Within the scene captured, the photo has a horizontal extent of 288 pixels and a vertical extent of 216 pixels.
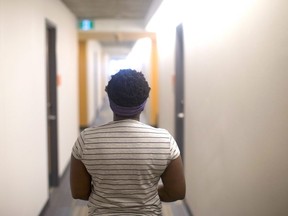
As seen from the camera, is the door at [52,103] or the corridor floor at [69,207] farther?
the door at [52,103]

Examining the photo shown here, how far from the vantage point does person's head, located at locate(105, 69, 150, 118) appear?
1185mm

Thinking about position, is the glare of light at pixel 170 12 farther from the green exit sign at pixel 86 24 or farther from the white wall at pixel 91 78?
the white wall at pixel 91 78

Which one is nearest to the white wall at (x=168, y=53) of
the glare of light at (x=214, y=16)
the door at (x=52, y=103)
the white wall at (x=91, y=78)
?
the glare of light at (x=214, y=16)

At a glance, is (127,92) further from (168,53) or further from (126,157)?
(168,53)

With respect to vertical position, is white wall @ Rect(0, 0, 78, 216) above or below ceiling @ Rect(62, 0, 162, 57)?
below

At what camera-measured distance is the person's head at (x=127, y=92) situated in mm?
1185

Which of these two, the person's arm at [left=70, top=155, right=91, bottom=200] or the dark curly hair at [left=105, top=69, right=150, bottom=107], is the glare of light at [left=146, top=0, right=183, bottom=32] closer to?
the dark curly hair at [left=105, top=69, right=150, bottom=107]

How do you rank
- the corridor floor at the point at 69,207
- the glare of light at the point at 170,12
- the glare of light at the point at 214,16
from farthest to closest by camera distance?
1. the glare of light at the point at 170,12
2. the corridor floor at the point at 69,207
3. the glare of light at the point at 214,16

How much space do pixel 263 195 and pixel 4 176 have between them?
5.01ft

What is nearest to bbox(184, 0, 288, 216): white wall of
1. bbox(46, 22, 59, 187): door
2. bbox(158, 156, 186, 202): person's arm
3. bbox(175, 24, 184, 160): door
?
bbox(158, 156, 186, 202): person's arm

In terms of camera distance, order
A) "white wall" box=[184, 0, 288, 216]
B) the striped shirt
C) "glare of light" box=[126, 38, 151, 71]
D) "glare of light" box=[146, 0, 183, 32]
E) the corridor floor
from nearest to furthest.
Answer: the striped shirt < "white wall" box=[184, 0, 288, 216] < the corridor floor < "glare of light" box=[146, 0, 183, 32] < "glare of light" box=[126, 38, 151, 71]

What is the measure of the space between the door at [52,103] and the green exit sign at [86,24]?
215 centimetres

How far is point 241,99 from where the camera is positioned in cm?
172

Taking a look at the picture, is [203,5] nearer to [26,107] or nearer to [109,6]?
[26,107]
